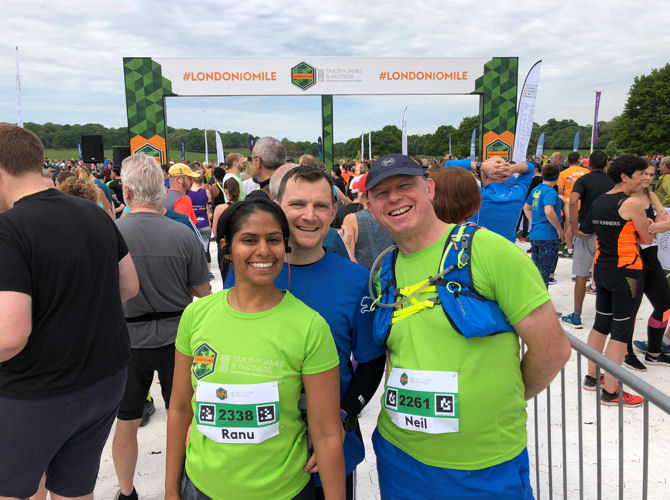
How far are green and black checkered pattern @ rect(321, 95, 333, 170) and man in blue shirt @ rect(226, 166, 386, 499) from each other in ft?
44.8

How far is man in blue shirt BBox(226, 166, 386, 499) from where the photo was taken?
1.64 metres

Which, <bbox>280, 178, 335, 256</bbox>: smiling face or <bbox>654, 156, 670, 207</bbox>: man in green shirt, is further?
<bbox>654, 156, 670, 207</bbox>: man in green shirt

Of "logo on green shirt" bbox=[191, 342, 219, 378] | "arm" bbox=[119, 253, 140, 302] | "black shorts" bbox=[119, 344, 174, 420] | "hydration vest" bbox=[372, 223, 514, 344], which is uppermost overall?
"hydration vest" bbox=[372, 223, 514, 344]

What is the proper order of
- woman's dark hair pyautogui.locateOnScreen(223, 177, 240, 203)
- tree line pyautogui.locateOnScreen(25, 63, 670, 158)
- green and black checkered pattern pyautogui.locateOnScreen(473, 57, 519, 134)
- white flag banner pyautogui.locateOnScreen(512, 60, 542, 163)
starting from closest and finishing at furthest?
1. white flag banner pyautogui.locateOnScreen(512, 60, 542, 163)
2. woman's dark hair pyautogui.locateOnScreen(223, 177, 240, 203)
3. green and black checkered pattern pyautogui.locateOnScreen(473, 57, 519, 134)
4. tree line pyautogui.locateOnScreen(25, 63, 670, 158)

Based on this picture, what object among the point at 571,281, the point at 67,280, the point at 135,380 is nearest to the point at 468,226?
the point at 67,280

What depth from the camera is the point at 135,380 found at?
270 cm

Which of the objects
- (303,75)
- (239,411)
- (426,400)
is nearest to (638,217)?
(426,400)

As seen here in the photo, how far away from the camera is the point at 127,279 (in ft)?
7.22

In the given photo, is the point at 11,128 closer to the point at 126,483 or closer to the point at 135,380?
the point at 135,380

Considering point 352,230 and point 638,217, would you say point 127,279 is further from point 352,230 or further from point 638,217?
point 638,217

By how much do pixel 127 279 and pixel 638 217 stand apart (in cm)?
395

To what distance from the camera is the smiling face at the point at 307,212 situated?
165 cm

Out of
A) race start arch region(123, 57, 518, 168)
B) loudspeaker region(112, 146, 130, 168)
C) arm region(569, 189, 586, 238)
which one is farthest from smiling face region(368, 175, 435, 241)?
loudspeaker region(112, 146, 130, 168)

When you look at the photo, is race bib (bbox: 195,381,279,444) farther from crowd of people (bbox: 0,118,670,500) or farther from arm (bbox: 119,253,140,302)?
arm (bbox: 119,253,140,302)
